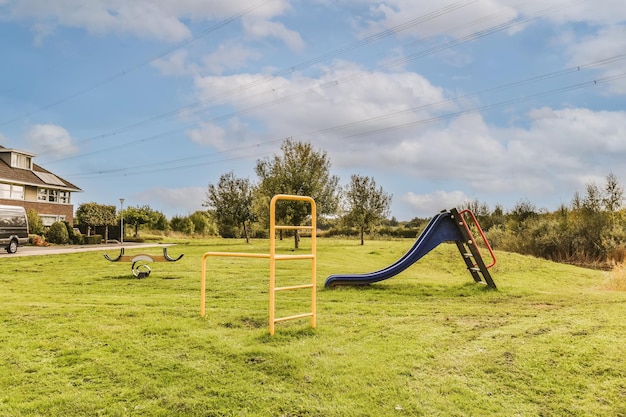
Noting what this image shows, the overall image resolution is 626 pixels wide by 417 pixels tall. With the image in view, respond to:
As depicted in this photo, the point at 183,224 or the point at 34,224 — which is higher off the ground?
the point at 183,224

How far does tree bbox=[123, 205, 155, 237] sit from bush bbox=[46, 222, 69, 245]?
417 inches

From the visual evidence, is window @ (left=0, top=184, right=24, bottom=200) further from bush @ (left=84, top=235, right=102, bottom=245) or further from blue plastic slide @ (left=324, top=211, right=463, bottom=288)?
blue plastic slide @ (left=324, top=211, right=463, bottom=288)

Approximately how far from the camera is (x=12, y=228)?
25281mm

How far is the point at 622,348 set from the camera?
5.75 metres

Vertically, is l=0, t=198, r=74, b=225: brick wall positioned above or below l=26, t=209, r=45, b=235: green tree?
above

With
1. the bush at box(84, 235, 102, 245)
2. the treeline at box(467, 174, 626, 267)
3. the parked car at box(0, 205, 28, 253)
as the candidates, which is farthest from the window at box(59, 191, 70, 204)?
the treeline at box(467, 174, 626, 267)

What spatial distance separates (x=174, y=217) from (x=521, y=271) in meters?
41.1

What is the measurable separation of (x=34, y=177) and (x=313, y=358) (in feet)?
138

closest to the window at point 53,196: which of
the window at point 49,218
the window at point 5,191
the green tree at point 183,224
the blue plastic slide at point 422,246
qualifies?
the window at point 49,218

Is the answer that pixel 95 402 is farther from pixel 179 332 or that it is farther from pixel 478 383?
pixel 478 383

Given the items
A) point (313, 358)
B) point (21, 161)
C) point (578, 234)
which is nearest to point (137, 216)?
point (21, 161)

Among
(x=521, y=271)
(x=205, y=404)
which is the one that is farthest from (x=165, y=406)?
(x=521, y=271)

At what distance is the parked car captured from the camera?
81.0 ft

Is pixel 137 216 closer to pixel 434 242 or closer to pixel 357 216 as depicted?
pixel 357 216
